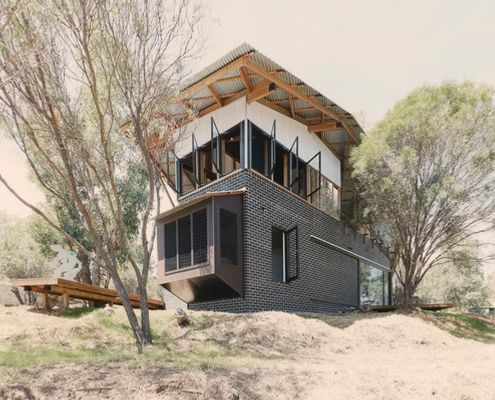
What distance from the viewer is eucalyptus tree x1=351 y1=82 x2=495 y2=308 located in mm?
14625

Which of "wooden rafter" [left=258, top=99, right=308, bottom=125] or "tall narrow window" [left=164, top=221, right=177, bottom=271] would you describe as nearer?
"tall narrow window" [left=164, top=221, right=177, bottom=271]

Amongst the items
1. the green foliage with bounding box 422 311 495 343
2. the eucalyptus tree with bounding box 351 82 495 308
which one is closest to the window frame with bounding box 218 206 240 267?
the eucalyptus tree with bounding box 351 82 495 308

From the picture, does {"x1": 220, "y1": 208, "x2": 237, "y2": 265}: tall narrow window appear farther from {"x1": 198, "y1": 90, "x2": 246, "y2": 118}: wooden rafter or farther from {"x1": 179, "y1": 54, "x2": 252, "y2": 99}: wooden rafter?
{"x1": 198, "y1": 90, "x2": 246, "y2": 118}: wooden rafter

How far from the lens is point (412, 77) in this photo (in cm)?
1684

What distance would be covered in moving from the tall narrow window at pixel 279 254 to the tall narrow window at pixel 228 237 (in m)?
2.44

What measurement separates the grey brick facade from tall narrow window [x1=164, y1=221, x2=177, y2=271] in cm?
151

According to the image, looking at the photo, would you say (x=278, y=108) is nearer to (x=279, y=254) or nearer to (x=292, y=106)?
(x=292, y=106)

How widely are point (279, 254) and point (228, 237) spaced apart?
9.78 feet

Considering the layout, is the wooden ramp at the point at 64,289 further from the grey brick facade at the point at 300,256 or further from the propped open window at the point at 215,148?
the propped open window at the point at 215,148

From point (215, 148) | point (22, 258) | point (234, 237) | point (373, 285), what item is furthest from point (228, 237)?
point (22, 258)

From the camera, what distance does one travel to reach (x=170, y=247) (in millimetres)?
15219

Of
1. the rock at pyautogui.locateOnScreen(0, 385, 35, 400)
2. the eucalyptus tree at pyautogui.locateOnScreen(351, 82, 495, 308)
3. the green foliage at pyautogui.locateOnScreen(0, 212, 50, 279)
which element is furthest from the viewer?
the green foliage at pyautogui.locateOnScreen(0, 212, 50, 279)

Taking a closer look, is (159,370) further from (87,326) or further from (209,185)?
(209,185)

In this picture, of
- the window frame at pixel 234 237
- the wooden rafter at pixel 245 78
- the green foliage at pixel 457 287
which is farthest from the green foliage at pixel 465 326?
the green foliage at pixel 457 287
